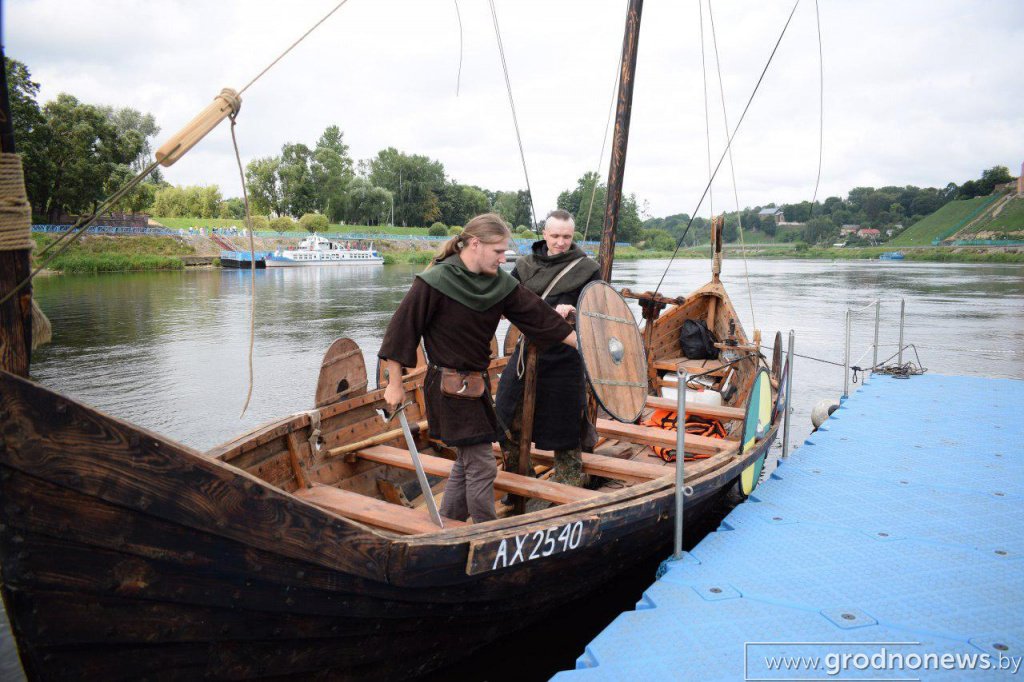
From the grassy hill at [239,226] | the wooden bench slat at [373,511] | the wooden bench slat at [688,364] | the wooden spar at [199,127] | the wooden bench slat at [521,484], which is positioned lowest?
the wooden bench slat at [373,511]

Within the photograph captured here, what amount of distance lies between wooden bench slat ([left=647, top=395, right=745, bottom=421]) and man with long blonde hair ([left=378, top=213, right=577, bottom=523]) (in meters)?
2.54

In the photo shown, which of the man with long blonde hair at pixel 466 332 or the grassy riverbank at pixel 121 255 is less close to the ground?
the grassy riverbank at pixel 121 255

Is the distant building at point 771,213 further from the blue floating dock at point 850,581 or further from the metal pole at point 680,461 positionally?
the metal pole at point 680,461

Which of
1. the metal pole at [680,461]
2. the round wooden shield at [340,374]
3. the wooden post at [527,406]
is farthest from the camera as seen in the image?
the round wooden shield at [340,374]

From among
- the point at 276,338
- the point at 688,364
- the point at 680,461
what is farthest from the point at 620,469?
the point at 276,338

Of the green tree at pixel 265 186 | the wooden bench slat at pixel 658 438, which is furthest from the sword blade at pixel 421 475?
the green tree at pixel 265 186

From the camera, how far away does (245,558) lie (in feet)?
7.48

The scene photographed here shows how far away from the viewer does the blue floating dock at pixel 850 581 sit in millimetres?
2963

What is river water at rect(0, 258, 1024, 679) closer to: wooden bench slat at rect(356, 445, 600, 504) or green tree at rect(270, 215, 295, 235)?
wooden bench slat at rect(356, 445, 600, 504)

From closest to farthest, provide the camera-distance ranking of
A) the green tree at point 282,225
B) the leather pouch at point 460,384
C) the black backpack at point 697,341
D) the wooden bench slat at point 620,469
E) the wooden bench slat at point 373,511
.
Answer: the leather pouch at point 460,384, the wooden bench slat at point 373,511, the wooden bench slat at point 620,469, the black backpack at point 697,341, the green tree at point 282,225

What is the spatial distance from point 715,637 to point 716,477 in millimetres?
1323

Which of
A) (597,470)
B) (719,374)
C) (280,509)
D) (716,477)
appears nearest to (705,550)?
(716,477)

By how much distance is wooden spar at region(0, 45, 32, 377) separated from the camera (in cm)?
200

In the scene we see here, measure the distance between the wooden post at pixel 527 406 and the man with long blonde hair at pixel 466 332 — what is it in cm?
41
